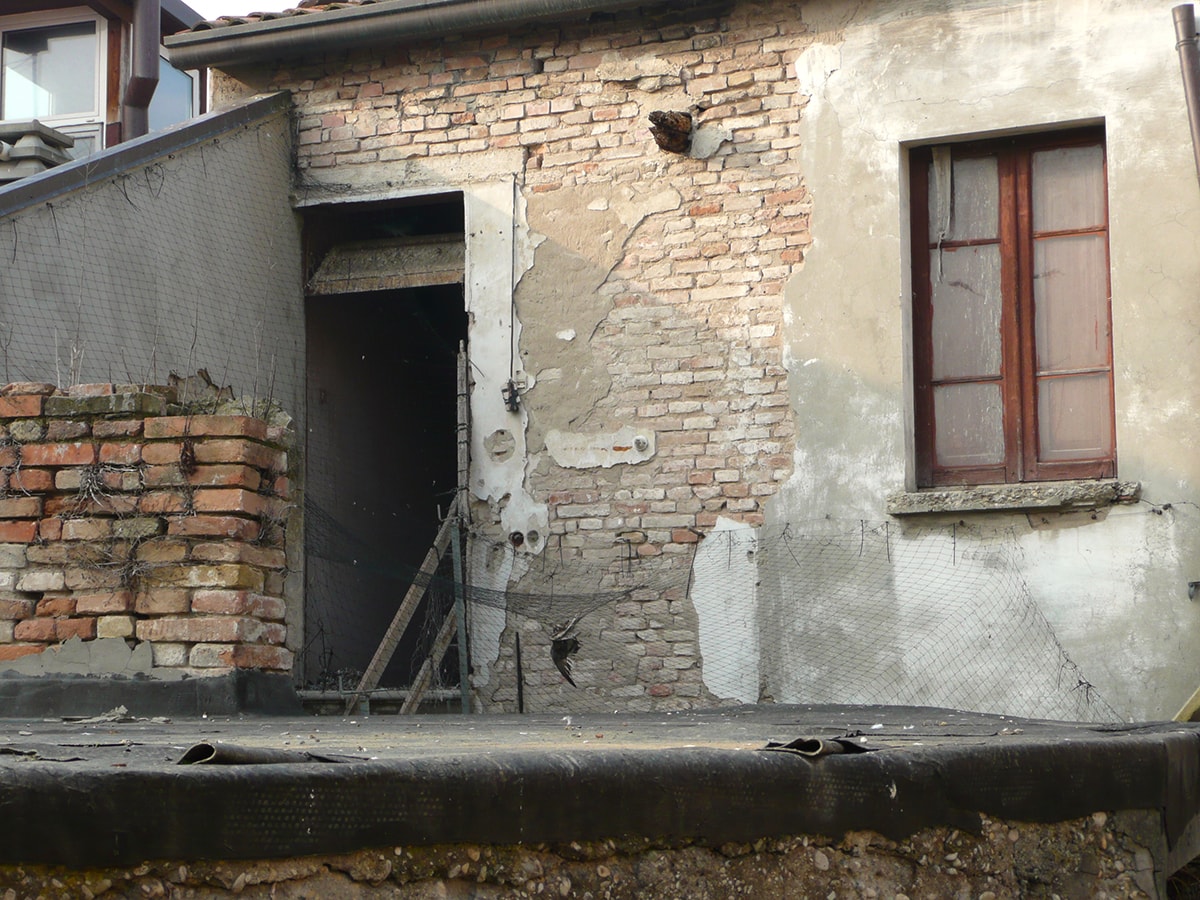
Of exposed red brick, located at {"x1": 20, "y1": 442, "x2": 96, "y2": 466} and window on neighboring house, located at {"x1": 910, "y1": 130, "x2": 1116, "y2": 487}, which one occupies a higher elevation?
window on neighboring house, located at {"x1": 910, "y1": 130, "x2": 1116, "y2": 487}

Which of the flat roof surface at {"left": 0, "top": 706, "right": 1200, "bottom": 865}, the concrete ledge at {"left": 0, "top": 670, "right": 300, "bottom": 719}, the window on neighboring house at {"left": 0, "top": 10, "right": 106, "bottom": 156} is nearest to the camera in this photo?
the flat roof surface at {"left": 0, "top": 706, "right": 1200, "bottom": 865}

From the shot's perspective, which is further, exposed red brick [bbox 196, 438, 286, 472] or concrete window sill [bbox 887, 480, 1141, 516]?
concrete window sill [bbox 887, 480, 1141, 516]

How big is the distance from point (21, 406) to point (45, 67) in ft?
27.3

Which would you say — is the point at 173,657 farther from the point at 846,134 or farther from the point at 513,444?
the point at 846,134

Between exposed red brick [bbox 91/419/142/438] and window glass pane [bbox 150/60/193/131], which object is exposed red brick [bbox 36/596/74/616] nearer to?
exposed red brick [bbox 91/419/142/438]

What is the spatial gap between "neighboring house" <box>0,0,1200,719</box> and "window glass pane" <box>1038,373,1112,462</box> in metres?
0.02

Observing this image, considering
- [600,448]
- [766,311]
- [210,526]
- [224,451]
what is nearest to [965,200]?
[766,311]

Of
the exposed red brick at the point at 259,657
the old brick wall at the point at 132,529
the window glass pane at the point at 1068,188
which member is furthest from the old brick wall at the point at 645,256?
the old brick wall at the point at 132,529

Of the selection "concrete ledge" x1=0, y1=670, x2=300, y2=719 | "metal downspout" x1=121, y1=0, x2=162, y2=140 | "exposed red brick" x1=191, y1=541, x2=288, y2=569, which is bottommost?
"concrete ledge" x1=0, y1=670, x2=300, y2=719

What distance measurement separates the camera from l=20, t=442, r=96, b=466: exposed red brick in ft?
15.1

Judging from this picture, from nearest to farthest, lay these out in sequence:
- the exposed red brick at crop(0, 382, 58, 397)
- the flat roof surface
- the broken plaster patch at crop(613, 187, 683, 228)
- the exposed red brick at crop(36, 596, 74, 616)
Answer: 1. the flat roof surface
2. the exposed red brick at crop(36, 596, 74, 616)
3. the exposed red brick at crop(0, 382, 58, 397)
4. the broken plaster patch at crop(613, 187, 683, 228)

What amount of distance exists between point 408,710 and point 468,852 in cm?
493

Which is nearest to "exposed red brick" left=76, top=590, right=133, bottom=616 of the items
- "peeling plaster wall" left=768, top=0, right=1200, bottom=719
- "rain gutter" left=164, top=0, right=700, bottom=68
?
"peeling plaster wall" left=768, top=0, right=1200, bottom=719

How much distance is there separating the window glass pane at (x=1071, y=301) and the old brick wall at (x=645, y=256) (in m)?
1.19
